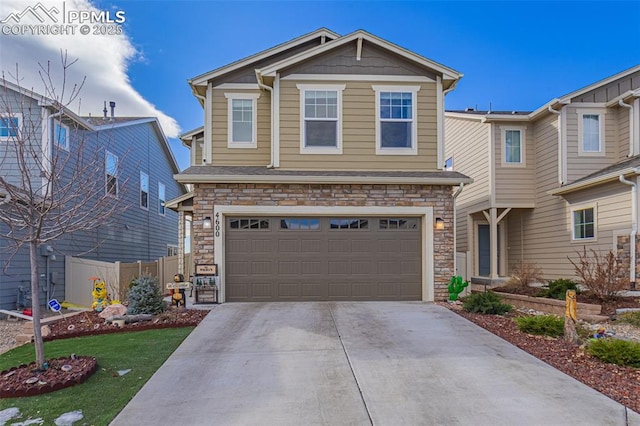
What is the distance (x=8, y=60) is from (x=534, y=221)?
14944mm

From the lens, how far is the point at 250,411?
12.9 feet

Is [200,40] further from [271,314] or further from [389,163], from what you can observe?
[271,314]

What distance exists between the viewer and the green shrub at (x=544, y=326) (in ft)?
21.7

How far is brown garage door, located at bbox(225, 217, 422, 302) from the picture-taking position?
9.56m

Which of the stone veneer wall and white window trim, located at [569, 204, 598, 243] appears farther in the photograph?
white window trim, located at [569, 204, 598, 243]

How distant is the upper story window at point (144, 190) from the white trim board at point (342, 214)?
9.09m

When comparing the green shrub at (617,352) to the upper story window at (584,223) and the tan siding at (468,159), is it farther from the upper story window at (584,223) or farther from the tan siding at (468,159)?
the tan siding at (468,159)

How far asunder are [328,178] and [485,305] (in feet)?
14.4

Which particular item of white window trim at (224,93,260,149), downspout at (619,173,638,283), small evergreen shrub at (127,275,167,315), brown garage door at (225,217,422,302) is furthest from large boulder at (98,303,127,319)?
downspout at (619,173,638,283)

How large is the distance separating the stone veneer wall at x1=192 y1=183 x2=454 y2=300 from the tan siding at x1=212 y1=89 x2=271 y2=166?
3.50 feet

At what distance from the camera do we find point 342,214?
31.7 ft

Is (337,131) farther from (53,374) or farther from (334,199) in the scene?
(53,374)

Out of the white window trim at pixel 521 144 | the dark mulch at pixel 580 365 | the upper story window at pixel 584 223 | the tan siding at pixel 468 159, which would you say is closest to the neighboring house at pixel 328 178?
the dark mulch at pixel 580 365

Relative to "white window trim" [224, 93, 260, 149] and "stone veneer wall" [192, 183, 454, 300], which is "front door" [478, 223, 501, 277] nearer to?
"stone veneer wall" [192, 183, 454, 300]
